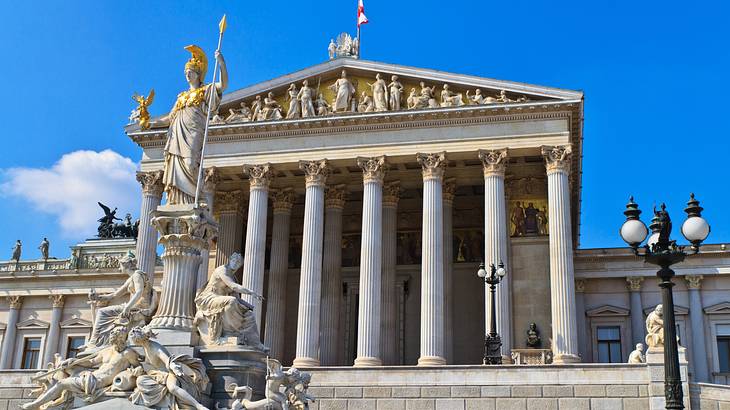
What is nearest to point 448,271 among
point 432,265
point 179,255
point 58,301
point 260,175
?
point 432,265

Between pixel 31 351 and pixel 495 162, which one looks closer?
pixel 495 162

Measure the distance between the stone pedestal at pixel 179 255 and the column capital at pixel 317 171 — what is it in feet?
79.8

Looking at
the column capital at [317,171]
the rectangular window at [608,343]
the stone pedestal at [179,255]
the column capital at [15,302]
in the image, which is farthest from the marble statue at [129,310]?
the column capital at [15,302]

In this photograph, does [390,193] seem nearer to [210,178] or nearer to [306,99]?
[306,99]

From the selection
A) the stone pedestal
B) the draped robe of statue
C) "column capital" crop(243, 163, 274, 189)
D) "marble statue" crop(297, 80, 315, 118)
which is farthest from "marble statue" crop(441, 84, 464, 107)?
the stone pedestal

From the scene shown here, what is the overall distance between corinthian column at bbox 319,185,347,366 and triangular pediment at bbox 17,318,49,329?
2111 cm

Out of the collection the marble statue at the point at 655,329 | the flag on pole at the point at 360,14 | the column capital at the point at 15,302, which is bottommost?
the marble statue at the point at 655,329

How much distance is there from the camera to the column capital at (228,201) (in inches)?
1795

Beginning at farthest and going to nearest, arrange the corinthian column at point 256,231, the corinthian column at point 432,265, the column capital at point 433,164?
the corinthian column at point 256,231 → the column capital at point 433,164 → the corinthian column at point 432,265

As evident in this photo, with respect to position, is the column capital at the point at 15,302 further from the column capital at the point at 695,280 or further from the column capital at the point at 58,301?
the column capital at the point at 695,280

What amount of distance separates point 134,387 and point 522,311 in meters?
28.4

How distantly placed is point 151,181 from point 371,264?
522 inches

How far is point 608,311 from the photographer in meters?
44.0

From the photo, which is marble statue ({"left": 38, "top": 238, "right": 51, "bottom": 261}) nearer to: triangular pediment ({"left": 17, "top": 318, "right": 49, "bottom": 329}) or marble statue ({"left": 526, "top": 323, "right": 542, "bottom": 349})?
triangular pediment ({"left": 17, "top": 318, "right": 49, "bottom": 329})
